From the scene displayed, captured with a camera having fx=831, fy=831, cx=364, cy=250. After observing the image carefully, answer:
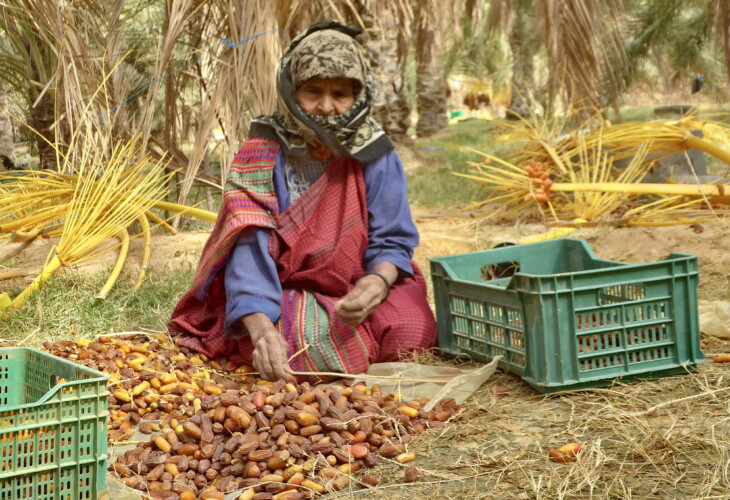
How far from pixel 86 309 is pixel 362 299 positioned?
4.75 feet

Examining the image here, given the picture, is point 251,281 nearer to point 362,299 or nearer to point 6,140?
point 362,299

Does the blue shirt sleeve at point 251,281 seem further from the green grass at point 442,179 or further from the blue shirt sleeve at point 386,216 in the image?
the green grass at point 442,179

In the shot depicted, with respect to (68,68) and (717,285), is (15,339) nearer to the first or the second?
(68,68)

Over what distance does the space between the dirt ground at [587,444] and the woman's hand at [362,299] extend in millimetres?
479

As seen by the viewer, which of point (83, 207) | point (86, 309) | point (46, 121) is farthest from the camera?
point (46, 121)

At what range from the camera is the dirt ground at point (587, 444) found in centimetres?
200

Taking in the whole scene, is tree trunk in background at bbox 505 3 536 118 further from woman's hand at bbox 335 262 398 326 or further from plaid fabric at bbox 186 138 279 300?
woman's hand at bbox 335 262 398 326

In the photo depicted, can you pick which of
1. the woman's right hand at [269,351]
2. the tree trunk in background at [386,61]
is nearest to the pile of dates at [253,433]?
Answer: the woman's right hand at [269,351]

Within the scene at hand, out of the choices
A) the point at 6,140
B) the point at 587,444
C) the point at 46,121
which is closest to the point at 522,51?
the point at 6,140

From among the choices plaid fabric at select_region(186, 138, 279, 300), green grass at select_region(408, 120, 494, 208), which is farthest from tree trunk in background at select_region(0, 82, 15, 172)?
plaid fabric at select_region(186, 138, 279, 300)

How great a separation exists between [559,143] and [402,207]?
10.8ft

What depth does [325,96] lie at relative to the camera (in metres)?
3.01

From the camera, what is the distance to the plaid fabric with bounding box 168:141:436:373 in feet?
9.98

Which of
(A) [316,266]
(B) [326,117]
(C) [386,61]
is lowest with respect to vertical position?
(A) [316,266]
